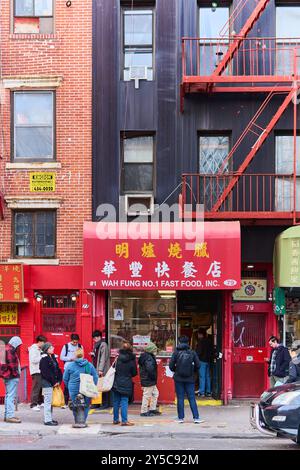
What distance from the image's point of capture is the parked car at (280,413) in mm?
11914

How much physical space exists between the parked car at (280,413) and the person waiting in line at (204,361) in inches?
229

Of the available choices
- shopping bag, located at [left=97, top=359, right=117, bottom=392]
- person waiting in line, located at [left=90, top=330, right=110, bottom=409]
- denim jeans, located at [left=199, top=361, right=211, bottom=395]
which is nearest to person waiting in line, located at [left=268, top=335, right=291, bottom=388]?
denim jeans, located at [left=199, top=361, right=211, bottom=395]

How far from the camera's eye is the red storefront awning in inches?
675

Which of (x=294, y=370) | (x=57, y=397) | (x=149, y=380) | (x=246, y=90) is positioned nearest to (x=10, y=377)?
(x=57, y=397)

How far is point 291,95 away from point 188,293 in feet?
18.7

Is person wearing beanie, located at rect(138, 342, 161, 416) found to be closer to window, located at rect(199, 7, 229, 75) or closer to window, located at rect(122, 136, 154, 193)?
window, located at rect(122, 136, 154, 193)

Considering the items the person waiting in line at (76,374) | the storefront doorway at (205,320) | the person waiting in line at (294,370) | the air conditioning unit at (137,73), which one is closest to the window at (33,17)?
the air conditioning unit at (137,73)

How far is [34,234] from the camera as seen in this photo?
61.8ft

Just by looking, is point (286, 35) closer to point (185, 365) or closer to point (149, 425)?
point (185, 365)

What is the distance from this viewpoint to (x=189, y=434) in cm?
1427

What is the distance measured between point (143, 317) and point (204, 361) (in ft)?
6.34

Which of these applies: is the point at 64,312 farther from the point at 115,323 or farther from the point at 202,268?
the point at 202,268

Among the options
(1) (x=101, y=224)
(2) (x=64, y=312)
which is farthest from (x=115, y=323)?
(1) (x=101, y=224)

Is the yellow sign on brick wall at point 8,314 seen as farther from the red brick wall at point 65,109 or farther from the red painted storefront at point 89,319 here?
the red brick wall at point 65,109
